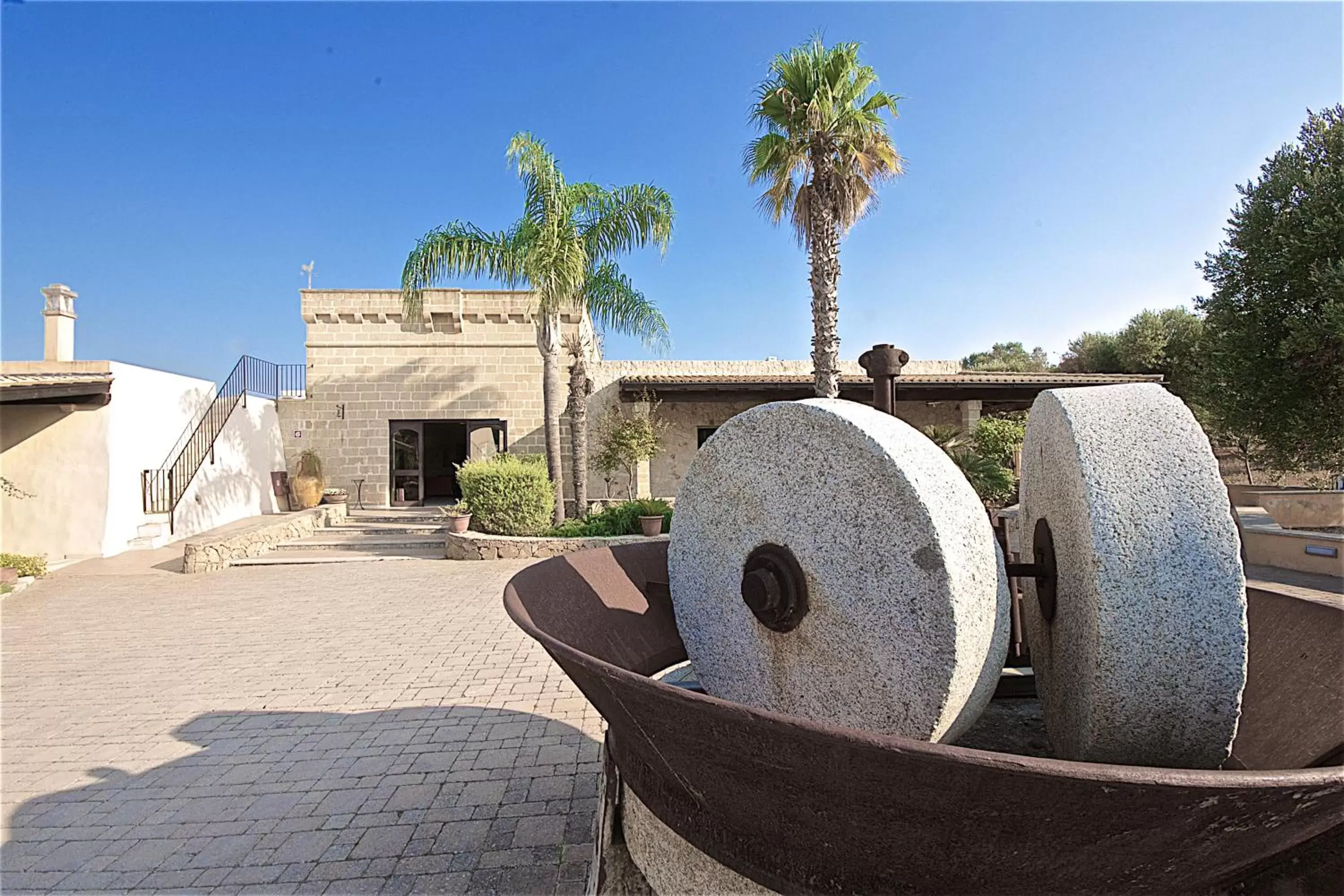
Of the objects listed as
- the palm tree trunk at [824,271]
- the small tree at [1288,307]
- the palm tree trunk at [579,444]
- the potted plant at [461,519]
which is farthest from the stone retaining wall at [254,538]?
the small tree at [1288,307]

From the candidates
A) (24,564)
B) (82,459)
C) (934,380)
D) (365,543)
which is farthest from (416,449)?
(934,380)

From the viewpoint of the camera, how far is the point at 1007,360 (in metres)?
36.3

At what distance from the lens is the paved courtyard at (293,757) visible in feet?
8.81

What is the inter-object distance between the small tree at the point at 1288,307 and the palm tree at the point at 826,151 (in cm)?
608

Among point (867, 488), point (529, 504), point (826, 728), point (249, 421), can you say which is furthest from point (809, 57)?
point (249, 421)

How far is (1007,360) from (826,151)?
30978 mm

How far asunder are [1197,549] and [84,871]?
4.28 m

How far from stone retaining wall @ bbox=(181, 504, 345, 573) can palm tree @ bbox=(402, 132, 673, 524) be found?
A: 508 cm

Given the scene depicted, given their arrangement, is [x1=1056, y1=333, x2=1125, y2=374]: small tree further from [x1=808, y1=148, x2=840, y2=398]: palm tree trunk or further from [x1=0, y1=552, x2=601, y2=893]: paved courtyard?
[x1=0, y1=552, x2=601, y2=893]: paved courtyard

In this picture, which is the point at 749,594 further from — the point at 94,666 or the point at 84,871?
the point at 94,666

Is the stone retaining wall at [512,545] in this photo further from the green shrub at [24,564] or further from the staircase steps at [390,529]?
the green shrub at [24,564]

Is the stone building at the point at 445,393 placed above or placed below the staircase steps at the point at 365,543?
above

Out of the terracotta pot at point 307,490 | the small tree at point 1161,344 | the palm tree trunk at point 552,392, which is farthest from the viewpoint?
Answer: the small tree at point 1161,344

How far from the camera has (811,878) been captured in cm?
139
